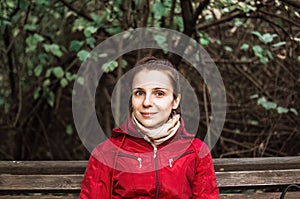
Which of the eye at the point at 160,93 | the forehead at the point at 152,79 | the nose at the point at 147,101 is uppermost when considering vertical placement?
the forehead at the point at 152,79

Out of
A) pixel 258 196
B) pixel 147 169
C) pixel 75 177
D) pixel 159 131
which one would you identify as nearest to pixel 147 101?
pixel 159 131

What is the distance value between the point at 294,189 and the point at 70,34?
2.66 meters

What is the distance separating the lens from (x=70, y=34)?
4.34 meters

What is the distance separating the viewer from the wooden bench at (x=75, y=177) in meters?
2.25

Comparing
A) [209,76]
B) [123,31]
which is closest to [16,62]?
[123,31]

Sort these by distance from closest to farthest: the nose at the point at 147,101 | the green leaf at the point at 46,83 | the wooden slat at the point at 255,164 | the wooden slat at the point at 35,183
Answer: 1. the nose at the point at 147,101
2. the wooden slat at the point at 35,183
3. the wooden slat at the point at 255,164
4. the green leaf at the point at 46,83

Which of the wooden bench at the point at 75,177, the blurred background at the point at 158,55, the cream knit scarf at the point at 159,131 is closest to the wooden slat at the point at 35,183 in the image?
the wooden bench at the point at 75,177

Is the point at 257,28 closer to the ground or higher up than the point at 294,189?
higher up

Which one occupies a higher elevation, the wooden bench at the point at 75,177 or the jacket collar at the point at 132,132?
the jacket collar at the point at 132,132

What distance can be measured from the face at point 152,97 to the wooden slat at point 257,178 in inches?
22.8

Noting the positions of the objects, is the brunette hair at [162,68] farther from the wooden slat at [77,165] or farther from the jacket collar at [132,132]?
the wooden slat at [77,165]

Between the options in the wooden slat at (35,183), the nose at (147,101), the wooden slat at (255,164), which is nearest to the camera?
the nose at (147,101)

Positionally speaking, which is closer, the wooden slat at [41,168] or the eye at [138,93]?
the eye at [138,93]

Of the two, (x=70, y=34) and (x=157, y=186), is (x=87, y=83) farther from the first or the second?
(x=157, y=186)
